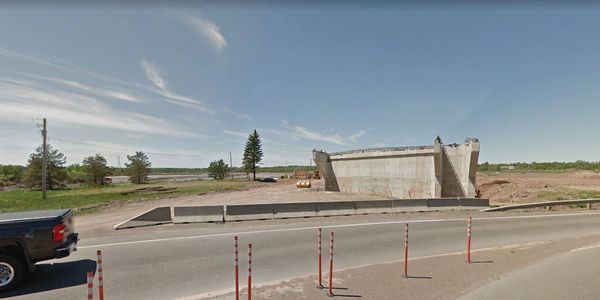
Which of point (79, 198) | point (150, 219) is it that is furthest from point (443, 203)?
point (79, 198)

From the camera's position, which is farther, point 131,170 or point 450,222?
point 131,170

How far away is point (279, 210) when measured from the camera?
1389cm

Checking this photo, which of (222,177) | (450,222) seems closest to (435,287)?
(450,222)

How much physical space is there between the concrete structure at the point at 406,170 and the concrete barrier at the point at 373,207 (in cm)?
1061

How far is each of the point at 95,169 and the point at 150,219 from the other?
55.9 meters

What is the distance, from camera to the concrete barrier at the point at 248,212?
13.0 meters

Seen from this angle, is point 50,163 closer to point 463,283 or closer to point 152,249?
point 152,249

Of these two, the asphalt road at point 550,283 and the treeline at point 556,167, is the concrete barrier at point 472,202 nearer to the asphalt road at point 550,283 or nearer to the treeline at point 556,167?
the asphalt road at point 550,283

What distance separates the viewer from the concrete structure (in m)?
22.9

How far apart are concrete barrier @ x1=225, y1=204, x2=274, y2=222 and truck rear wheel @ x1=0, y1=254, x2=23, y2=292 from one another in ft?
25.7

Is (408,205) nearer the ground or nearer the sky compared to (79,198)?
nearer the sky

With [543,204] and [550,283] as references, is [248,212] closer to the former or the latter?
[550,283]

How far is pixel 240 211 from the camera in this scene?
13180 mm

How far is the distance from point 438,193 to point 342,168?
14.8 metres
